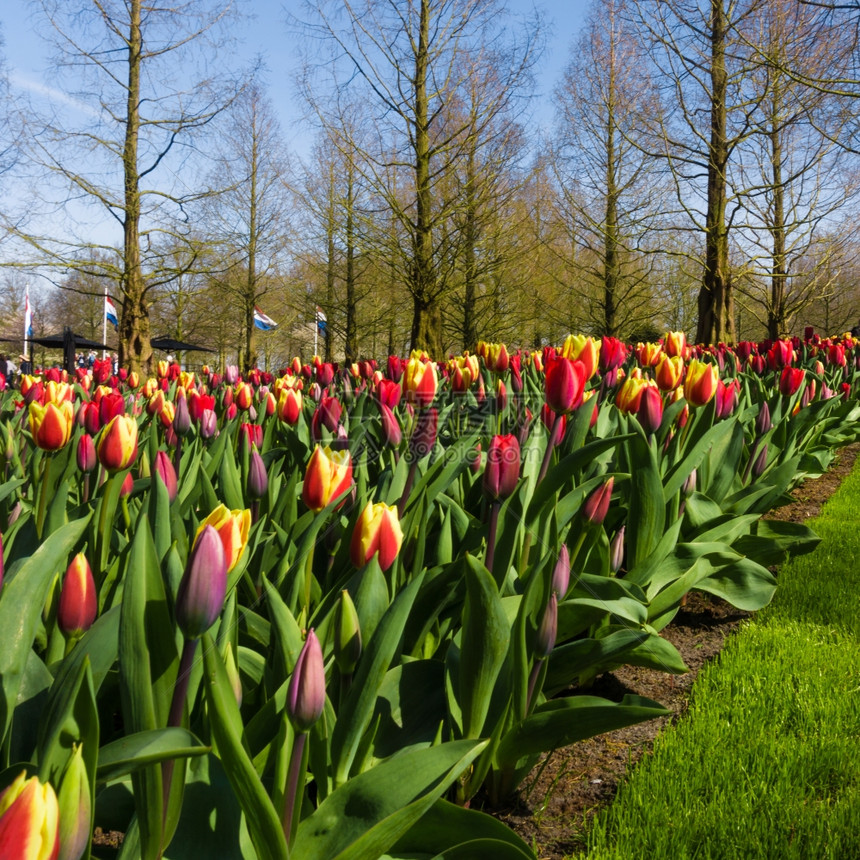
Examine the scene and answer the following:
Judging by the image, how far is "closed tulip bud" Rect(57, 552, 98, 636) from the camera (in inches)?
45.9

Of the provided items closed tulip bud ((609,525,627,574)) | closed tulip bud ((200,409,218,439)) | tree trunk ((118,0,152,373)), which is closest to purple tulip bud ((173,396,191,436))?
closed tulip bud ((200,409,218,439))

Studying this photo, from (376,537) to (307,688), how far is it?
1.51 ft

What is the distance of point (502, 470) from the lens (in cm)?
167

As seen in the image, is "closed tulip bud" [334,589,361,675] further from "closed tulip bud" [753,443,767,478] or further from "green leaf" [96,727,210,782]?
"closed tulip bud" [753,443,767,478]

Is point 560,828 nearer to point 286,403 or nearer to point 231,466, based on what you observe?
point 231,466

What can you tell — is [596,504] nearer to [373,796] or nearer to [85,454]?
[373,796]

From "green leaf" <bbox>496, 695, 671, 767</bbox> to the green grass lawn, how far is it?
8.6 inches

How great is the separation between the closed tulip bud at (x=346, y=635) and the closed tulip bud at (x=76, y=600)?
1.22 ft

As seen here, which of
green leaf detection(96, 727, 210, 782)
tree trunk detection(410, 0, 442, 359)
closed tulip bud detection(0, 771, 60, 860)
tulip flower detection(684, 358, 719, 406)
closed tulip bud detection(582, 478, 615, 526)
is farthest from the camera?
tree trunk detection(410, 0, 442, 359)

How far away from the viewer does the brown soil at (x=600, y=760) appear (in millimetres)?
1531

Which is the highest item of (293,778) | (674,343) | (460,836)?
(674,343)

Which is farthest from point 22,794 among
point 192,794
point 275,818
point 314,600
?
point 314,600

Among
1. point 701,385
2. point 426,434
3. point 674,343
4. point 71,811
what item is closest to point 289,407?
point 426,434

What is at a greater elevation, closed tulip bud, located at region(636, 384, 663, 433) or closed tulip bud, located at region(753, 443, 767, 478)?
closed tulip bud, located at region(636, 384, 663, 433)
